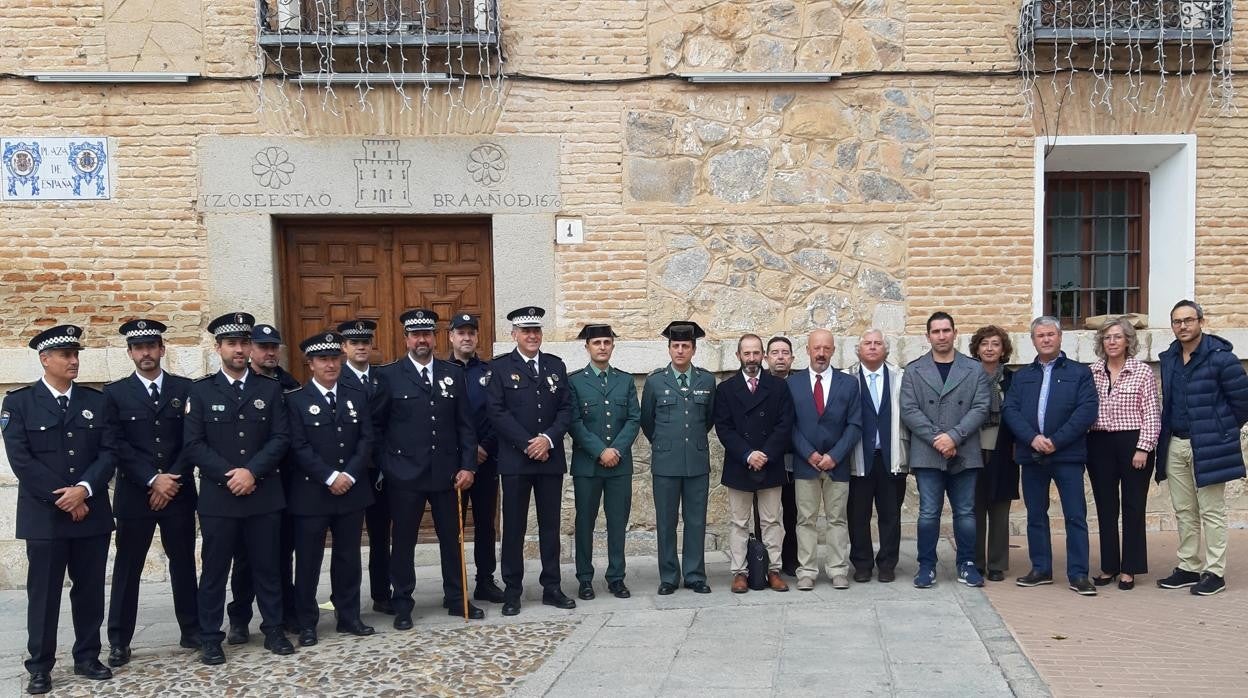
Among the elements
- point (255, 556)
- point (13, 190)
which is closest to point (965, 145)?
point (255, 556)

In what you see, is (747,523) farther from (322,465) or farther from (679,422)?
(322,465)

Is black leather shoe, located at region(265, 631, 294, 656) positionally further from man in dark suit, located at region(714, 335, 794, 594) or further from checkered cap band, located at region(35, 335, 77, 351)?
man in dark suit, located at region(714, 335, 794, 594)

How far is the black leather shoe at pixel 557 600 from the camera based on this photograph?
6762 mm

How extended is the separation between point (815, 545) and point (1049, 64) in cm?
430

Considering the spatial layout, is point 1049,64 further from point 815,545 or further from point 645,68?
point 815,545

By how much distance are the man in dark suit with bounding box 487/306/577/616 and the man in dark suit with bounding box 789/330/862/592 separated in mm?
1543

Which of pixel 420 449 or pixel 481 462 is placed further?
pixel 481 462

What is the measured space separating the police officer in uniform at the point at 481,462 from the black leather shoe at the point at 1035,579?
11.2ft

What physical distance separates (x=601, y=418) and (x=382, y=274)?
2639mm

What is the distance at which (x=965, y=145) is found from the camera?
8516 millimetres

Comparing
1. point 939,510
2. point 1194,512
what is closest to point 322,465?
point 939,510

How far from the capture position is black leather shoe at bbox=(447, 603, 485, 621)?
260 inches

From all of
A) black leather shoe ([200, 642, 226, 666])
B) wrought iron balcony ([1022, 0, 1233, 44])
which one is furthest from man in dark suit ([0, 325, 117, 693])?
wrought iron balcony ([1022, 0, 1233, 44])

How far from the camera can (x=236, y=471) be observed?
5.86 meters
